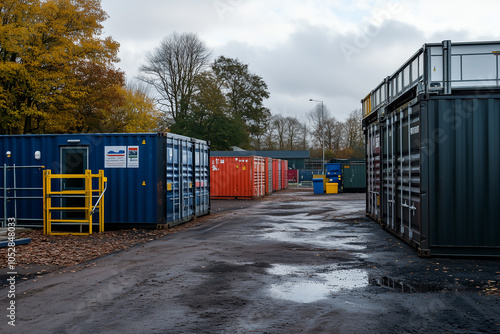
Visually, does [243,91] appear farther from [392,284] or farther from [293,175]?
[392,284]

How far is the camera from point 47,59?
28844 mm

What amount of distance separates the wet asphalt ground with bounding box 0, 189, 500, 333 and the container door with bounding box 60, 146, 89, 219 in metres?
4.50

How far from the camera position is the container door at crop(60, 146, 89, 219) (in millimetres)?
14641

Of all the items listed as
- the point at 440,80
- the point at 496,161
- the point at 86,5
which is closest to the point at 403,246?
the point at 496,161

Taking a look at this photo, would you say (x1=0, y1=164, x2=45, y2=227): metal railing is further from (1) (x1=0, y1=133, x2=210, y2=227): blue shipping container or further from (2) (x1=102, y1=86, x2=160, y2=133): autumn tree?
(2) (x1=102, y1=86, x2=160, y2=133): autumn tree

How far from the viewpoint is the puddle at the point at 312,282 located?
21.4 ft

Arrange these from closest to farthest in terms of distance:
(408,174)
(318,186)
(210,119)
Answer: (408,174) → (318,186) → (210,119)

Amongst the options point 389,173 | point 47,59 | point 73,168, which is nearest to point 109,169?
point 73,168

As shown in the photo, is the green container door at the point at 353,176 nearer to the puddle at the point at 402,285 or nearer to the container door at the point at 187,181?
the container door at the point at 187,181

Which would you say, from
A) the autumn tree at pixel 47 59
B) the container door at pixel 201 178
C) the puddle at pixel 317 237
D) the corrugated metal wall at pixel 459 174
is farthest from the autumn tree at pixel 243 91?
the corrugated metal wall at pixel 459 174

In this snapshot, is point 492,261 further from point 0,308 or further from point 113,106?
→ point 113,106

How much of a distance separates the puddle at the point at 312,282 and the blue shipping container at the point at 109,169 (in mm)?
6979

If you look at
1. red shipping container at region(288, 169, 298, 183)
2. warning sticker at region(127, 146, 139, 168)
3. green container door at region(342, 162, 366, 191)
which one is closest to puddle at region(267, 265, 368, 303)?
warning sticker at region(127, 146, 139, 168)

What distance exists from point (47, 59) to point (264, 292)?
26448 mm
